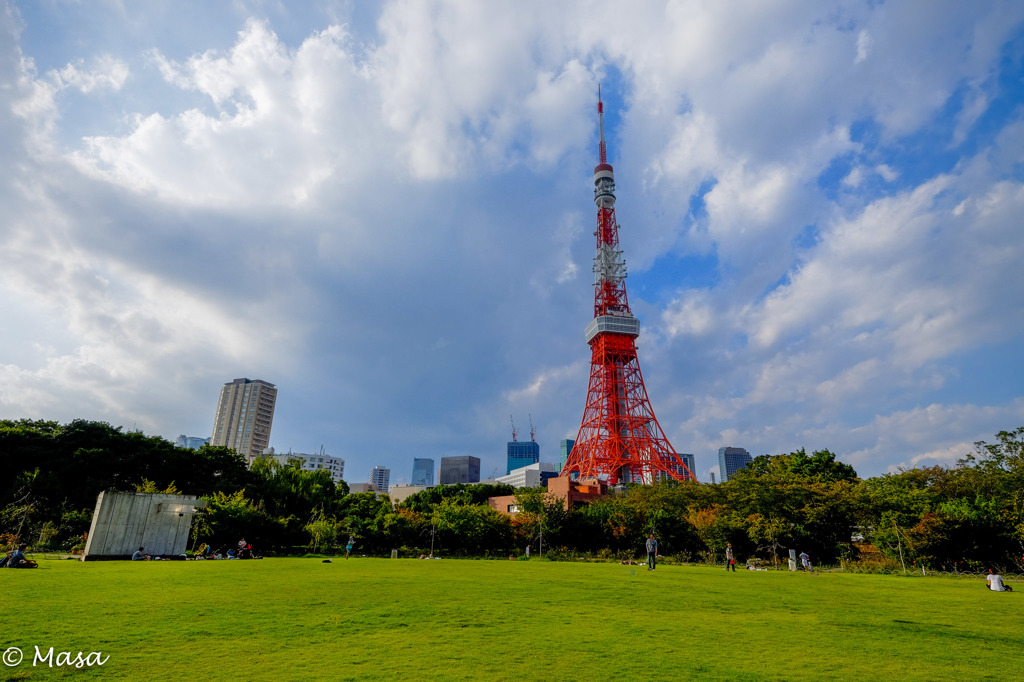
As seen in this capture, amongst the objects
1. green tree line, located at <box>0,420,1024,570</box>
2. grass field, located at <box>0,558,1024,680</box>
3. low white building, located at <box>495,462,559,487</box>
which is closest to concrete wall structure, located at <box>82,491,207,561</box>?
green tree line, located at <box>0,420,1024,570</box>

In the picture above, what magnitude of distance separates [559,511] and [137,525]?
1148 inches

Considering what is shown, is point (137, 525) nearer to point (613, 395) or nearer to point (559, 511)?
point (559, 511)

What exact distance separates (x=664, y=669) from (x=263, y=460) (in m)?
49.9

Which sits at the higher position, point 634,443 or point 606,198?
point 606,198

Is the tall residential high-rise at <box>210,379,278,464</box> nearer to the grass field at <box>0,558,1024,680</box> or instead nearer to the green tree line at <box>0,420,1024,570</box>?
the green tree line at <box>0,420,1024,570</box>

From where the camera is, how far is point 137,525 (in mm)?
27000

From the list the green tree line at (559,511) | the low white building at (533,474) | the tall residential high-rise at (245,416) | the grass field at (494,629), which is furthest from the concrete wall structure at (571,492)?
the tall residential high-rise at (245,416)

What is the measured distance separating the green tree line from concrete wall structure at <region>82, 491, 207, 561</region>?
19.0 ft

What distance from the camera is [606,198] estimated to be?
7694cm

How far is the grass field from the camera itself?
8.22 metres

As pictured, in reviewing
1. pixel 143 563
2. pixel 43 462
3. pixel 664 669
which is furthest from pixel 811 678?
pixel 43 462

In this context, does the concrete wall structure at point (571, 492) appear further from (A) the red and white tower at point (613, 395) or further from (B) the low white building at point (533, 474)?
(B) the low white building at point (533, 474)

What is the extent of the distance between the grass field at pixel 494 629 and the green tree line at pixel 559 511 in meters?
14.4

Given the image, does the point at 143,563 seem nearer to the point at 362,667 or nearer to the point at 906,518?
the point at 362,667
